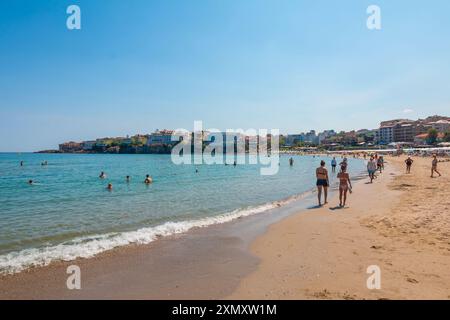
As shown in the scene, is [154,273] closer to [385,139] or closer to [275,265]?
[275,265]

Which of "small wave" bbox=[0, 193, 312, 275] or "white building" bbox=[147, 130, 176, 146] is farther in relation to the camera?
"white building" bbox=[147, 130, 176, 146]

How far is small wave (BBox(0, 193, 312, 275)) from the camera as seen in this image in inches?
279

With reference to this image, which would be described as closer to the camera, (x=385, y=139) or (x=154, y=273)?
(x=154, y=273)

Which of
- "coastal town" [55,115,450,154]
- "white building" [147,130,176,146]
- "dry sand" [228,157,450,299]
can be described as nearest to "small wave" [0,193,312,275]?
"dry sand" [228,157,450,299]

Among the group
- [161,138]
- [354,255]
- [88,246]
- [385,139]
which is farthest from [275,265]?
[161,138]

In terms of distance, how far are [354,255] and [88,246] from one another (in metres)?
6.40

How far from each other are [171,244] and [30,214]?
28.9ft

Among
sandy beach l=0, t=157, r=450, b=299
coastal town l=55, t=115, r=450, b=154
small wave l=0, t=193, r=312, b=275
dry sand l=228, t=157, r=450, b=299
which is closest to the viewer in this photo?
dry sand l=228, t=157, r=450, b=299

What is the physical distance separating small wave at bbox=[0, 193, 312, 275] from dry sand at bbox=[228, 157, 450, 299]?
2.88 metres

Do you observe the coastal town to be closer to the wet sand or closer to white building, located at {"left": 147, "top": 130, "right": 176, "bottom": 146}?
white building, located at {"left": 147, "top": 130, "right": 176, "bottom": 146}

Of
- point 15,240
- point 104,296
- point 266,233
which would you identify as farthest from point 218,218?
point 104,296

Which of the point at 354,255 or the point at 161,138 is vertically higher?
the point at 161,138

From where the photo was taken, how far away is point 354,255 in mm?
6859

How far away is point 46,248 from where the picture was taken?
27.3ft
